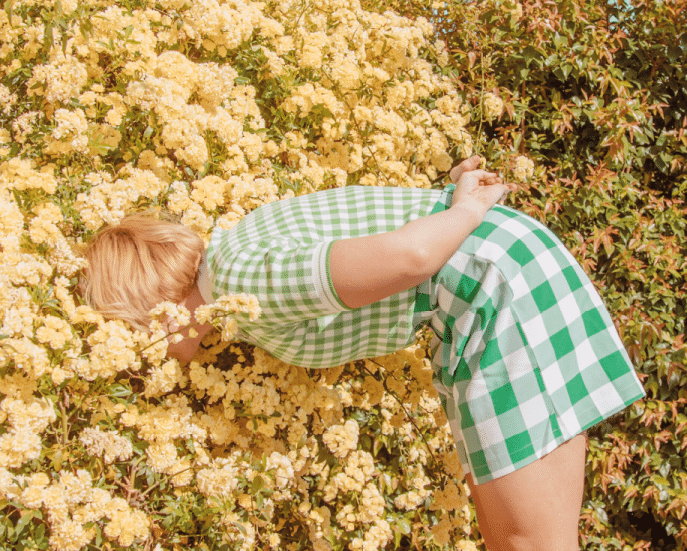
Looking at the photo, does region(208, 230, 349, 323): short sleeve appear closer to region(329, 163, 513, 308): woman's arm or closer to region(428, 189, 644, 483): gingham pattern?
region(329, 163, 513, 308): woman's arm

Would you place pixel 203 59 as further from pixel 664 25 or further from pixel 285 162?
pixel 664 25

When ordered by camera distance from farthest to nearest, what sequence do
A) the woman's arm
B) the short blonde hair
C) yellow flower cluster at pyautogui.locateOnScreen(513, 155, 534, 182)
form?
yellow flower cluster at pyautogui.locateOnScreen(513, 155, 534, 182) → the short blonde hair → the woman's arm

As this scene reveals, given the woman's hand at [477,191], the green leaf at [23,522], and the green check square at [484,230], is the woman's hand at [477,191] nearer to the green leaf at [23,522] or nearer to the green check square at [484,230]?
the green check square at [484,230]

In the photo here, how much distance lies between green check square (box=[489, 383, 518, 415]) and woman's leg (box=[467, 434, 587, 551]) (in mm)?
142

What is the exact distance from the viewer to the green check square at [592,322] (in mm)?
1280

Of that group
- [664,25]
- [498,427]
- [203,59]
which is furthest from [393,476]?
[664,25]

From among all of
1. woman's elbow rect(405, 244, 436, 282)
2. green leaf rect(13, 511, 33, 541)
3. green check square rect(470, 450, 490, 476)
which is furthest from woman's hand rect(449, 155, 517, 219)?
green leaf rect(13, 511, 33, 541)

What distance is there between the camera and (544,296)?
1.25m

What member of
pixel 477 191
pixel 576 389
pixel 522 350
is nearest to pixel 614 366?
pixel 576 389

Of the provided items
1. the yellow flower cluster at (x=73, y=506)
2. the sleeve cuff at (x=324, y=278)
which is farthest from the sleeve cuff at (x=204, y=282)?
the yellow flower cluster at (x=73, y=506)

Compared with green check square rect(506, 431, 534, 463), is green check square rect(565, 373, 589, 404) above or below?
above

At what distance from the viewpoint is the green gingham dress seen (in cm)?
121

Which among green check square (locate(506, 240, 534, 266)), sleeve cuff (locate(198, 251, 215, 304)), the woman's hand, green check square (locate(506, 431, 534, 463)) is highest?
the woman's hand

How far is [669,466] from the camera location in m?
2.34
